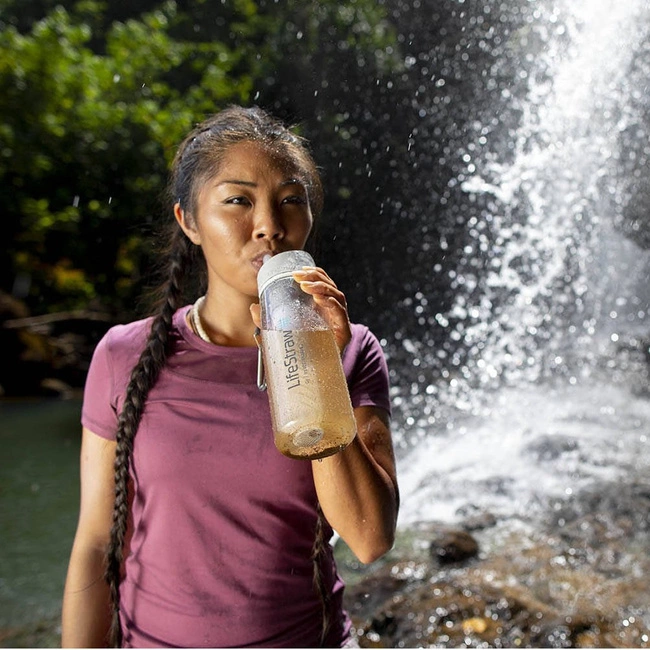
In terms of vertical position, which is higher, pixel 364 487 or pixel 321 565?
pixel 364 487

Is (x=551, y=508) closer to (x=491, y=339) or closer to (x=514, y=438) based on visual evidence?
(x=514, y=438)

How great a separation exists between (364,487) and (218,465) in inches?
8.4

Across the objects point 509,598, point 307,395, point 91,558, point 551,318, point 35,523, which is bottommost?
point 35,523

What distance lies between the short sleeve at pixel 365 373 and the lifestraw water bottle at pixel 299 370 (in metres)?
0.16

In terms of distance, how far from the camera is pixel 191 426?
985mm

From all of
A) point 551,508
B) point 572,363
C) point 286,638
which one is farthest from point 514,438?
point 286,638

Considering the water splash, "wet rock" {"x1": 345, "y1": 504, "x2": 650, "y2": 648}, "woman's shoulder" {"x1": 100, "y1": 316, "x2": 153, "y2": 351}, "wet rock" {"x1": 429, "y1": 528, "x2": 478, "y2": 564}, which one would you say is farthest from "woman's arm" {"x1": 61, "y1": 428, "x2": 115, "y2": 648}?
"wet rock" {"x1": 429, "y1": 528, "x2": 478, "y2": 564}

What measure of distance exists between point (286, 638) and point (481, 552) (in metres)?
2.33

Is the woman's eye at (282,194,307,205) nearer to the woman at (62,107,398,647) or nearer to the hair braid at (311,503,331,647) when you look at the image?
the woman at (62,107,398,647)

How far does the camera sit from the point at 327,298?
32.0 inches

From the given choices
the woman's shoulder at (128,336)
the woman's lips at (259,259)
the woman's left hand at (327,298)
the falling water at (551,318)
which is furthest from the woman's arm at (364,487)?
the falling water at (551,318)

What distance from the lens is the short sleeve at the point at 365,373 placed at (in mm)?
994

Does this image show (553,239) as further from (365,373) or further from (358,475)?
(358,475)

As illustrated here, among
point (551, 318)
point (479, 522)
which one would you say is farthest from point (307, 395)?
point (551, 318)
